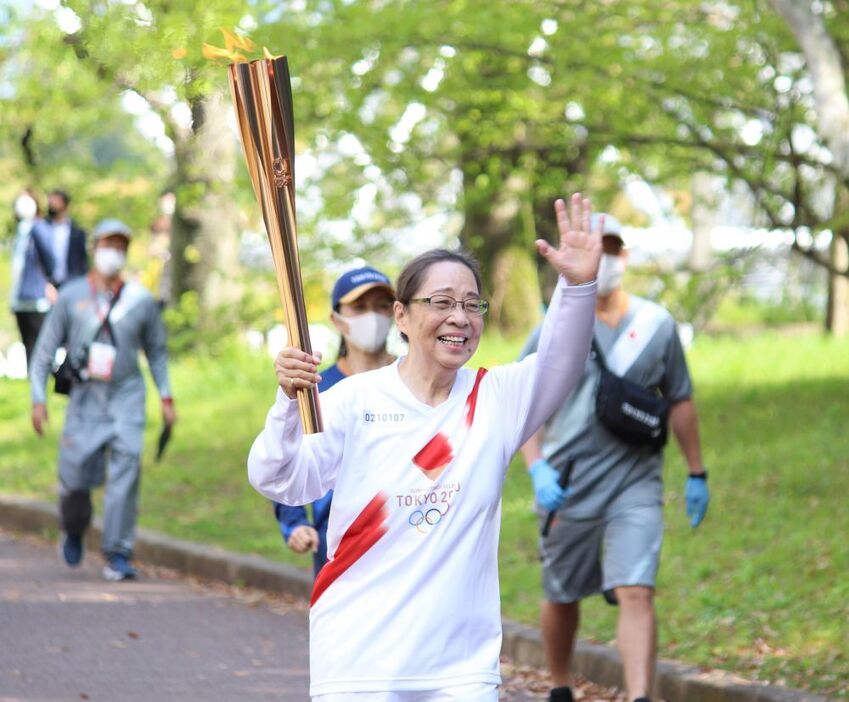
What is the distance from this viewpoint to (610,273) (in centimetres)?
650

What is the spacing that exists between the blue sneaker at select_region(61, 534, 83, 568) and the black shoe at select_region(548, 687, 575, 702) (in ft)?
14.9

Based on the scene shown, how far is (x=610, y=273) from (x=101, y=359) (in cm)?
429

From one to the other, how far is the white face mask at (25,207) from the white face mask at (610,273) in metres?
10.3

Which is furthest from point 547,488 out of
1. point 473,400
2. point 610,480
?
point 473,400

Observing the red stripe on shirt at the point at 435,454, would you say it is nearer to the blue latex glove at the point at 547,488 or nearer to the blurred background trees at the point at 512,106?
the blue latex glove at the point at 547,488

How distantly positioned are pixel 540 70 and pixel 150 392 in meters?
7.25

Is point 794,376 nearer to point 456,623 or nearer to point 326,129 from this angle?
point 326,129

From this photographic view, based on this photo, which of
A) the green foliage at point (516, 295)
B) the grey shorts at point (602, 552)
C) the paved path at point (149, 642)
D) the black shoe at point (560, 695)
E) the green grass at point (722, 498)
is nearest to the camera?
the grey shorts at point (602, 552)

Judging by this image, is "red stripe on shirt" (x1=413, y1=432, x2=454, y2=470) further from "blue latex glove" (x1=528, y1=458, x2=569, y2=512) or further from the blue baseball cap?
"blue latex glove" (x1=528, y1=458, x2=569, y2=512)

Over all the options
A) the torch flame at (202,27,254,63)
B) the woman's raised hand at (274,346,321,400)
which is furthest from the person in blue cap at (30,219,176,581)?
the woman's raised hand at (274,346,321,400)

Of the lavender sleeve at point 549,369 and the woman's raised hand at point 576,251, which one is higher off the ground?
the woman's raised hand at point 576,251

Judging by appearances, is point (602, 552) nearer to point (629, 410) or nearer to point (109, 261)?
point (629, 410)

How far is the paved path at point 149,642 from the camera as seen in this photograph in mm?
7215

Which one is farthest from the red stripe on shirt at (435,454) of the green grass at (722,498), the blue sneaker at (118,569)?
the blue sneaker at (118,569)
